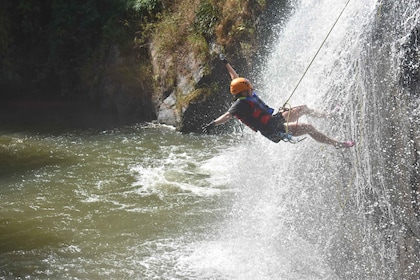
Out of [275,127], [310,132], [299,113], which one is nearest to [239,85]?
[275,127]

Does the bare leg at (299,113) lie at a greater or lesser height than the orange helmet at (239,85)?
lesser

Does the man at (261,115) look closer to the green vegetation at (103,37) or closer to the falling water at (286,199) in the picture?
the falling water at (286,199)

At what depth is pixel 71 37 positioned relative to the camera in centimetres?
1584

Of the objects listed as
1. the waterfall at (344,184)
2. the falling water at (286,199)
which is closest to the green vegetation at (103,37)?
the falling water at (286,199)

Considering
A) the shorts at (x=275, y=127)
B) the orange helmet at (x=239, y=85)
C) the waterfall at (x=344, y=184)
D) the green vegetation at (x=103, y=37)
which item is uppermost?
the green vegetation at (x=103, y=37)

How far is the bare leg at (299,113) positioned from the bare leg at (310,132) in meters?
0.15

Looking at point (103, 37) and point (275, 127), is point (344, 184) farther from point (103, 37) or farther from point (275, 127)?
point (103, 37)

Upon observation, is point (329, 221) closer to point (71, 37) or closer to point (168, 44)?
point (168, 44)

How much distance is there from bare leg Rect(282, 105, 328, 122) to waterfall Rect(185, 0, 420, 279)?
0.66 ft

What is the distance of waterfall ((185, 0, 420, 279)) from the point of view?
19.2 feet

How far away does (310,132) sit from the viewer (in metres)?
6.81

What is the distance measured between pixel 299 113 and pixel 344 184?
1.21m

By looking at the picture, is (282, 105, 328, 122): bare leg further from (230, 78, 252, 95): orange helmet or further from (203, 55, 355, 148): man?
(230, 78, 252, 95): orange helmet

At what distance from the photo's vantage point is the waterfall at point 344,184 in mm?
5867
